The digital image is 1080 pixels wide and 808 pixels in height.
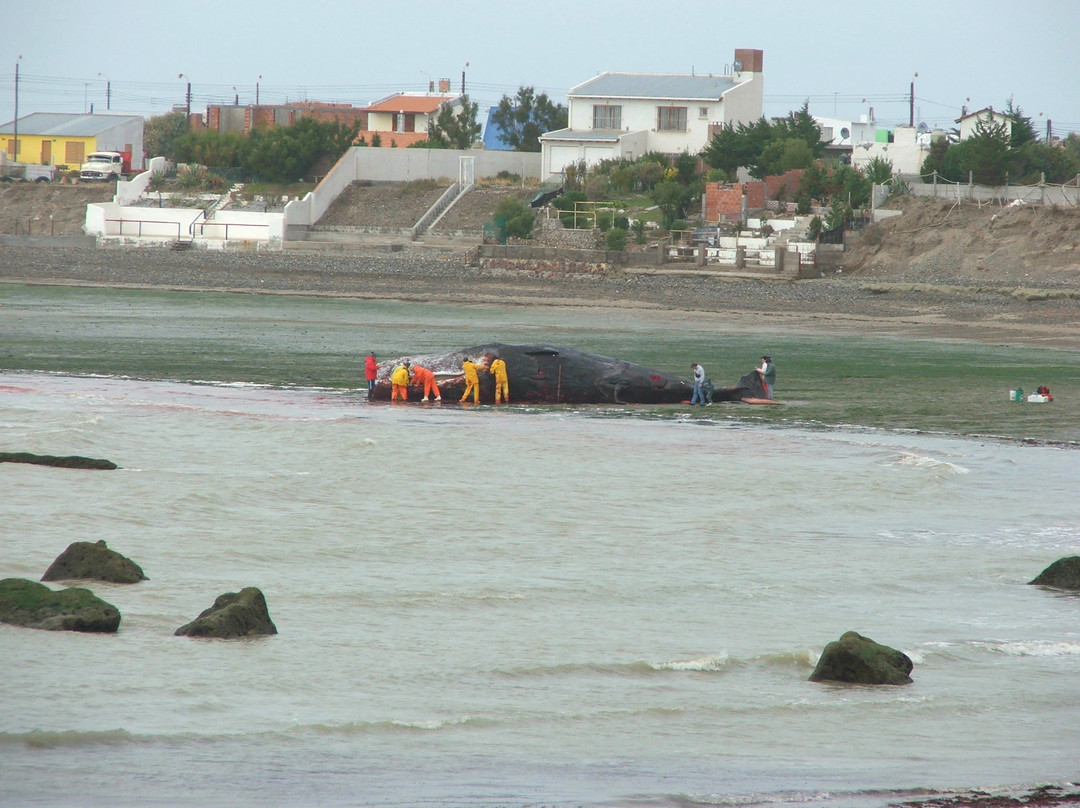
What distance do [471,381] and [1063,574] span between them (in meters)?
16.8

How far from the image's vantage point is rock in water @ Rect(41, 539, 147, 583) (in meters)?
14.4

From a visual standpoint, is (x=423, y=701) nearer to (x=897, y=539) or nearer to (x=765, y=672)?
(x=765, y=672)

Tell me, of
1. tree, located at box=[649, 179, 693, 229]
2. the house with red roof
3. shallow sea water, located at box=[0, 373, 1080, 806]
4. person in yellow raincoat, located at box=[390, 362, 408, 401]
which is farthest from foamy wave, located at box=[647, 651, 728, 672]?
the house with red roof

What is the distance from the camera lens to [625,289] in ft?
197

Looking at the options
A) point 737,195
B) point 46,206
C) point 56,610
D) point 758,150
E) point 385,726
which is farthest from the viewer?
point 46,206

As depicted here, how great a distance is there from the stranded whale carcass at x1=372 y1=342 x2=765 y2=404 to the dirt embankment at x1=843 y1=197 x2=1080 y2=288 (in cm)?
3191

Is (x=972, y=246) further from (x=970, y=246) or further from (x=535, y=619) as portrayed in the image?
(x=535, y=619)

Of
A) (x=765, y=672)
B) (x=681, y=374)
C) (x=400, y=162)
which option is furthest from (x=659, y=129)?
(x=765, y=672)

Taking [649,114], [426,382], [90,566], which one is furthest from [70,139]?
[90,566]

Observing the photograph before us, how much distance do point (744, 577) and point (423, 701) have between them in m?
5.81

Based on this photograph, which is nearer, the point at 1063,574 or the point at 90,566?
the point at 90,566

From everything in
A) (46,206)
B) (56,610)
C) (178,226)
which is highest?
(46,206)

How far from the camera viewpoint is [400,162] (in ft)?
295

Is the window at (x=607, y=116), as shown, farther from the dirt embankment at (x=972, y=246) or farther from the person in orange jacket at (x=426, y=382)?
the person in orange jacket at (x=426, y=382)
